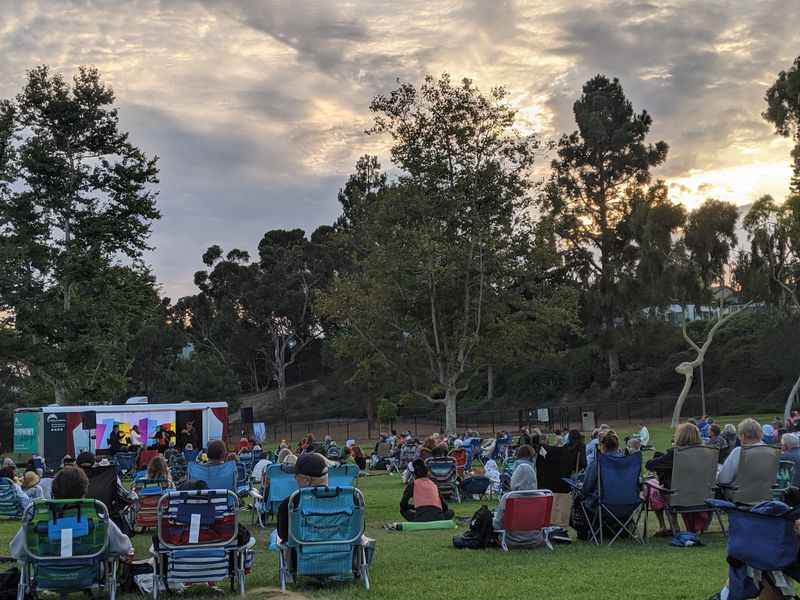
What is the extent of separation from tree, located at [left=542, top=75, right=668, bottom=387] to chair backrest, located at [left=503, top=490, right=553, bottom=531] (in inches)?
1985

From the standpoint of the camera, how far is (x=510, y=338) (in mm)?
41156

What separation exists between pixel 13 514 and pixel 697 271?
37752mm

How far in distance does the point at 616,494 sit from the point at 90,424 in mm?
27489

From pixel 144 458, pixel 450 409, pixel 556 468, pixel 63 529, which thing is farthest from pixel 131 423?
pixel 63 529

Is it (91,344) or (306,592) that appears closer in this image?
(306,592)

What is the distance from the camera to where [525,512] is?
407 inches

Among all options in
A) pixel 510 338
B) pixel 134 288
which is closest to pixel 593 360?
pixel 510 338

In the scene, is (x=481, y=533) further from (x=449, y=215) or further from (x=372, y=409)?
(x=372, y=409)

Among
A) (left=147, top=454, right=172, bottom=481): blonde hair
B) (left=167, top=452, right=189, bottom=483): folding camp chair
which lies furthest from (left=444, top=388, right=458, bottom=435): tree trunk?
(left=147, top=454, right=172, bottom=481): blonde hair

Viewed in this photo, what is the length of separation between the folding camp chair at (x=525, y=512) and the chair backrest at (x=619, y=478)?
0.67 metres

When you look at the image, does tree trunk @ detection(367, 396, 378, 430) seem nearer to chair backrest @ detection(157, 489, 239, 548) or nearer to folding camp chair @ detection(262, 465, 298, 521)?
folding camp chair @ detection(262, 465, 298, 521)

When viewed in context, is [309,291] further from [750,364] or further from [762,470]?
[762,470]

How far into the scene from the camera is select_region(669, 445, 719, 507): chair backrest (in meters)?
10.5

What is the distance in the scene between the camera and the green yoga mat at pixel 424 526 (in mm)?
12509
